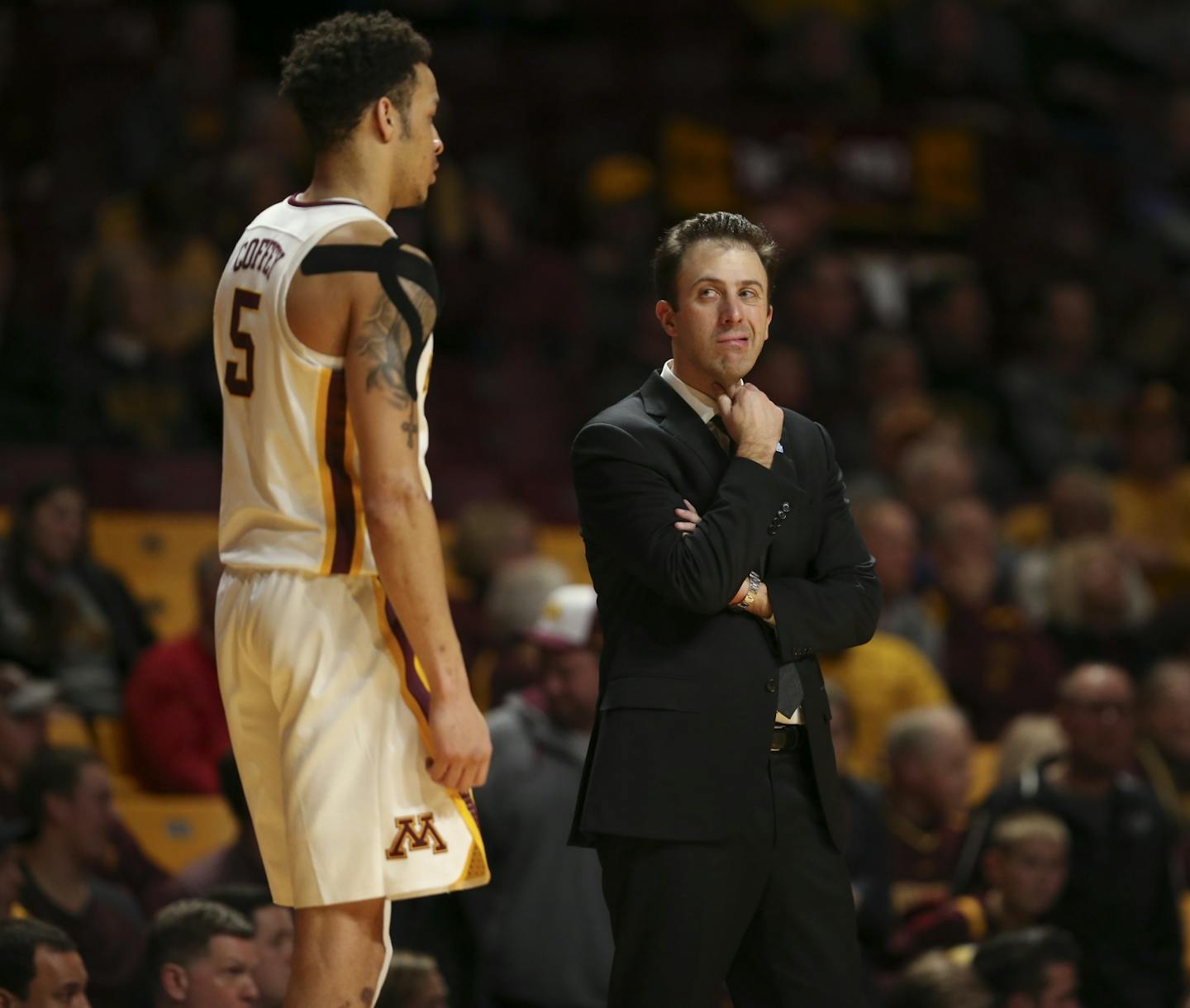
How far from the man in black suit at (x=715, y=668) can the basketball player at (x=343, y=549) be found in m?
0.30

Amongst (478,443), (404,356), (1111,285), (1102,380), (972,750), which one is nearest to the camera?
(404,356)

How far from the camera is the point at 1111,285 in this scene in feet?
41.7

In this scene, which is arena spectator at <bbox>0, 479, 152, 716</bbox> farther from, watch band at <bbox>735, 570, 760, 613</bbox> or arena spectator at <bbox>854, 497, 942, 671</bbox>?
watch band at <bbox>735, 570, 760, 613</bbox>

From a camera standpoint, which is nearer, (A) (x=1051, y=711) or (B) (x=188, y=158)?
(A) (x=1051, y=711)

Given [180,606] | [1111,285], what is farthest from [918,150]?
[180,606]

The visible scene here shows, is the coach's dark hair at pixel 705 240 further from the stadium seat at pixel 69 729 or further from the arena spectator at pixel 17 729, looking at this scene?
the stadium seat at pixel 69 729

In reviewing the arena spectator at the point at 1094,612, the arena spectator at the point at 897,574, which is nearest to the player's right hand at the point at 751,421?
the arena spectator at the point at 897,574

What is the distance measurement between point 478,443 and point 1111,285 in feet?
15.3

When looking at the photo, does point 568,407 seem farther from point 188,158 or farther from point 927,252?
point 927,252

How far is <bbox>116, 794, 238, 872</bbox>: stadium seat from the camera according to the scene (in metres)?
7.05

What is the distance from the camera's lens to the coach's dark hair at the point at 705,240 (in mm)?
3729

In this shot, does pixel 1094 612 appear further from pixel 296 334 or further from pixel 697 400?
pixel 296 334

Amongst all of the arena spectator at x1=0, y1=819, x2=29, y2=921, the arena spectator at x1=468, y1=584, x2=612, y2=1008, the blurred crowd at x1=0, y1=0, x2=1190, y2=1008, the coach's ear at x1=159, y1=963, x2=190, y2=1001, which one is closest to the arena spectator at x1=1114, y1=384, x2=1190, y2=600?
the blurred crowd at x1=0, y1=0, x2=1190, y2=1008

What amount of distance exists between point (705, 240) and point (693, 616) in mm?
696
